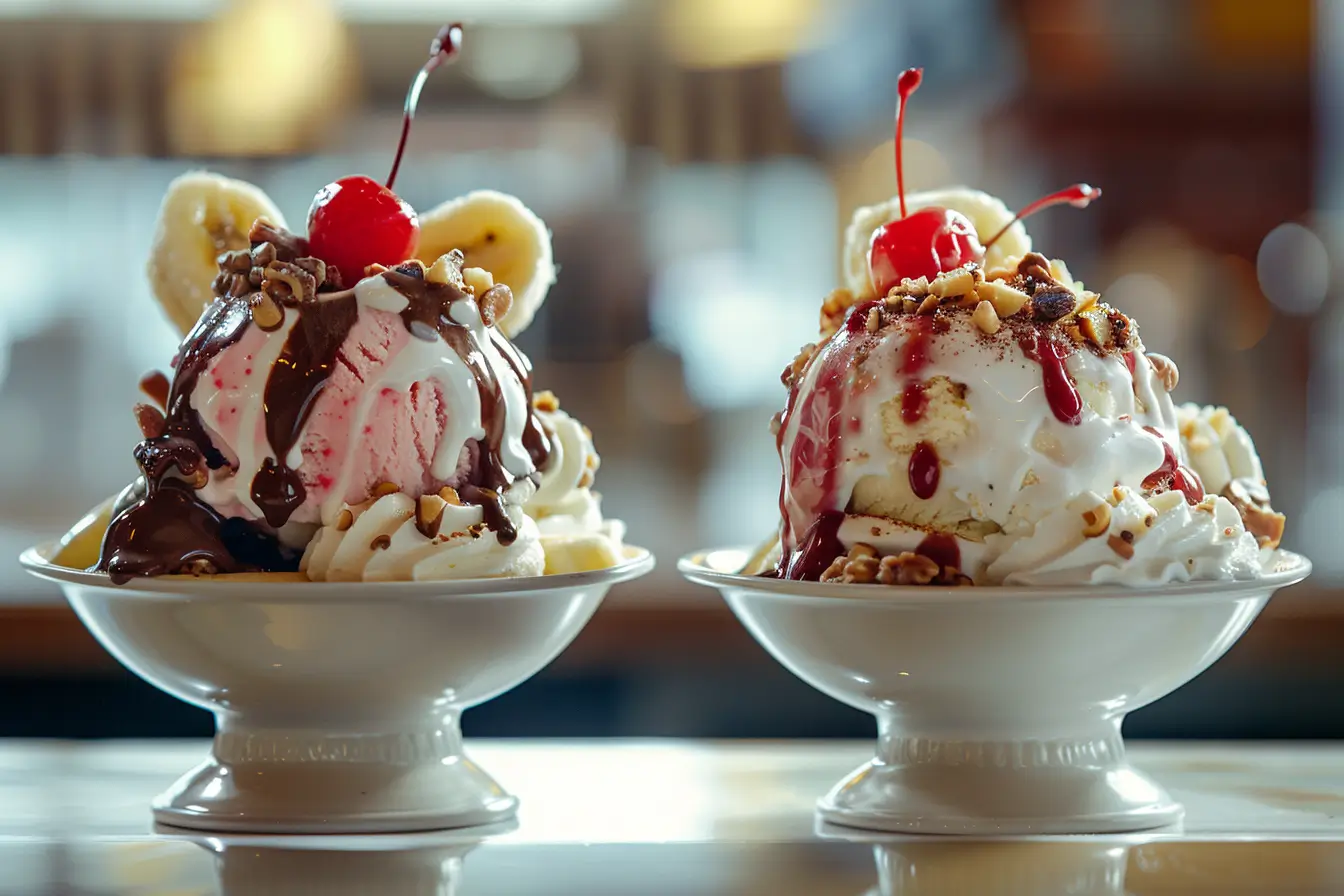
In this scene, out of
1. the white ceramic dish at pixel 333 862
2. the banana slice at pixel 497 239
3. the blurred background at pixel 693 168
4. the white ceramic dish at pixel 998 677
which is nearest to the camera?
the white ceramic dish at pixel 333 862

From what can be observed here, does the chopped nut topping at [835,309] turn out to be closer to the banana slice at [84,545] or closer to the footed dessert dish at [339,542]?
the footed dessert dish at [339,542]

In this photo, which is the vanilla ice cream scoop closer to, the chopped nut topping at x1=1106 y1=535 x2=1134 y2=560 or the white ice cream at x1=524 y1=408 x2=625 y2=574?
the chopped nut topping at x1=1106 y1=535 x2=1134 y2=560

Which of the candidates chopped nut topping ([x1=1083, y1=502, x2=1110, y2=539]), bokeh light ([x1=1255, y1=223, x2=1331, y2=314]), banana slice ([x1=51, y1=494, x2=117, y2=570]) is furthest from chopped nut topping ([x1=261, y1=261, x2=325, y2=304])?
bokeh light ([x1=1255, y1=223, x2=1331, y2=314])

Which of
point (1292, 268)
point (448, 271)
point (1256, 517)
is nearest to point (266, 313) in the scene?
point (448, 271)

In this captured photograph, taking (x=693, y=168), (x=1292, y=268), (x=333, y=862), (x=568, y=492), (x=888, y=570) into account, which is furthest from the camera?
(x=693, y=168)

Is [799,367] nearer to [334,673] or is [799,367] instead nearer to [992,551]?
[992,551]

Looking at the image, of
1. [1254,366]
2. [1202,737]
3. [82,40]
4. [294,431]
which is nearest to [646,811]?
[294,431]

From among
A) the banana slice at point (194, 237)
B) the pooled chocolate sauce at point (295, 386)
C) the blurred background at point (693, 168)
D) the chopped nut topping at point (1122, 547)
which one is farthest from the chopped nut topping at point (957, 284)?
the blurred background at point (693, 168)
